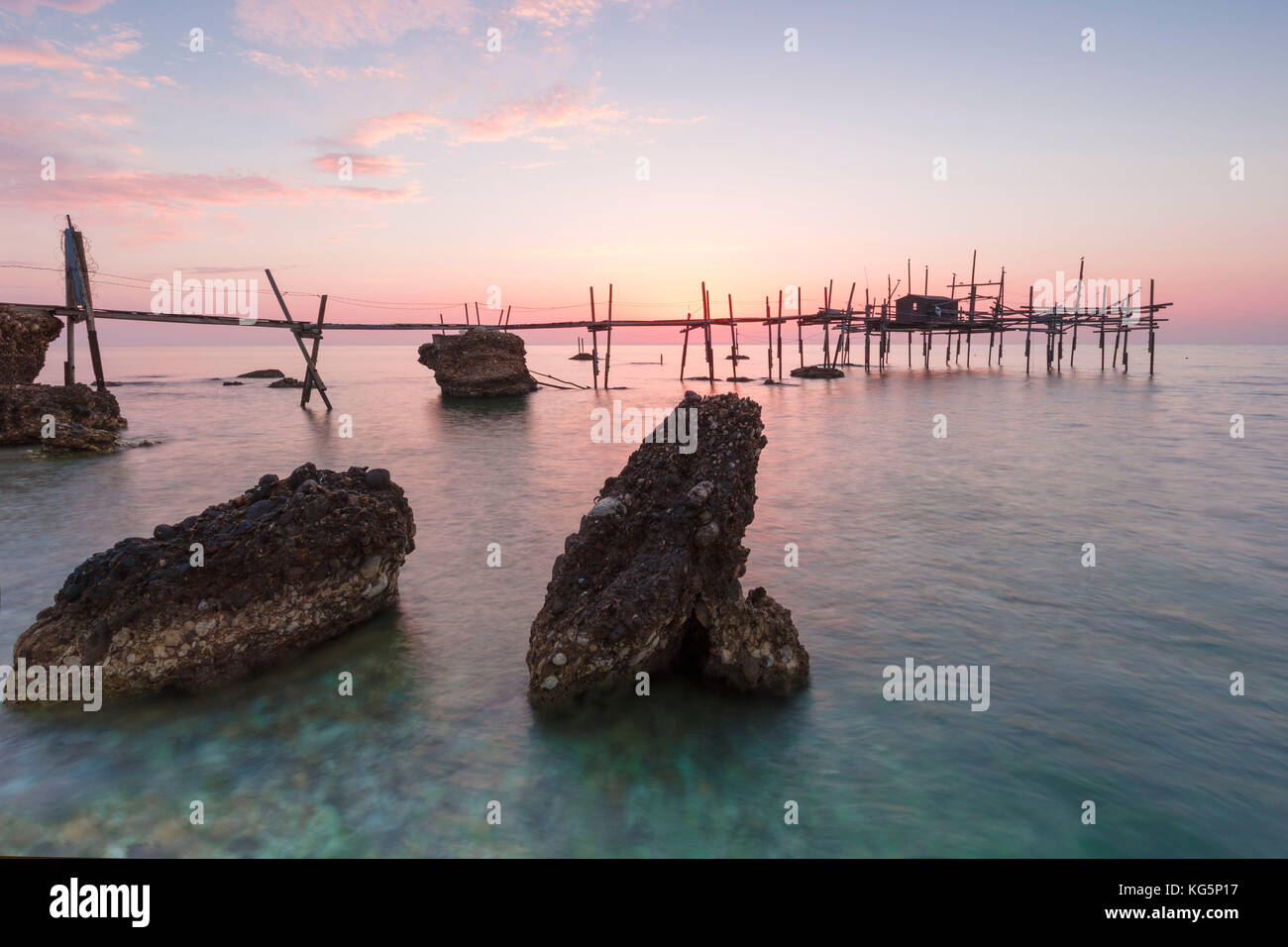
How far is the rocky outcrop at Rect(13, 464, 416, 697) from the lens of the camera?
631cm

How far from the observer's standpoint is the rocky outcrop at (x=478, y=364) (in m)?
43.4

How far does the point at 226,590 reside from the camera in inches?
268

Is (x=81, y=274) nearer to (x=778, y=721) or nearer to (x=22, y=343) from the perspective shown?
(x=22, y=343)

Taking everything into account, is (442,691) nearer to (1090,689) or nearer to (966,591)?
(1090,689)

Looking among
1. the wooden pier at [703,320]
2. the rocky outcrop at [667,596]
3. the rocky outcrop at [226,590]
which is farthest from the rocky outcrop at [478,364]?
the rocky outcrop at [667,596]

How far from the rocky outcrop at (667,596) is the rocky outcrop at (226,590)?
2.53 m

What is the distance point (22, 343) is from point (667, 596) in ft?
93.9

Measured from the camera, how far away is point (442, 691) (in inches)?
264

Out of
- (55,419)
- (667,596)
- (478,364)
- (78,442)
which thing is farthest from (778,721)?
(478,364)

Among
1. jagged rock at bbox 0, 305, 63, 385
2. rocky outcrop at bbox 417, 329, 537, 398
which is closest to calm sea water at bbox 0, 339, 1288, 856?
jagged rock at bbox 0, 305, 63, 385
